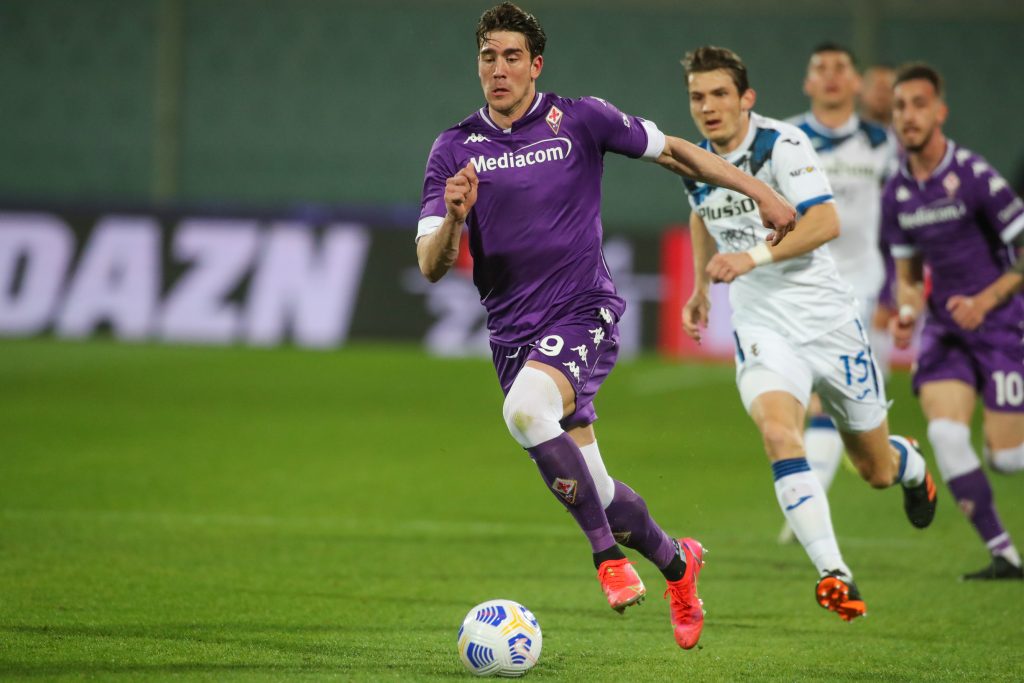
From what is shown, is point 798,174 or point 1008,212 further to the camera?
point 1008,212

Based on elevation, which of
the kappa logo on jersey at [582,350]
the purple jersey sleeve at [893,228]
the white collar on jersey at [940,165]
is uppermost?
the white collar on jersey at [940,165]

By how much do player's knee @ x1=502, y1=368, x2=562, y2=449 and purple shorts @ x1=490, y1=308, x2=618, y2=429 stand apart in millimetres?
108

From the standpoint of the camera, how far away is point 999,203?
7.58 meters

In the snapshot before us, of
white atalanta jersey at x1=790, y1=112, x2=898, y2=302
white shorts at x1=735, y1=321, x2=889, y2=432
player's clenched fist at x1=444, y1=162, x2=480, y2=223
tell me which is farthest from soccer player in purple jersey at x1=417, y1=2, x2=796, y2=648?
white atalanta jersey at x1=790, y1=112, x2=898, y2=302

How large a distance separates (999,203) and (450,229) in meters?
3.51

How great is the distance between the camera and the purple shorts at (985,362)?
760cm

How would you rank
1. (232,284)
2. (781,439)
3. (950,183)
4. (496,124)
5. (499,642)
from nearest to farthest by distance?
(499,642) < (496,124) < (781,439) < (950,183) < (232,284)

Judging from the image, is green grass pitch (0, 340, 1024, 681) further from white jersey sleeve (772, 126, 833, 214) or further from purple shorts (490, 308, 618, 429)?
white jersey sleeve (772, 126, 833, 214)

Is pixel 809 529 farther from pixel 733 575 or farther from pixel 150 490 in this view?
pixel 150 490

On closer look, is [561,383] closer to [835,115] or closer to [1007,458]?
[1007,458]

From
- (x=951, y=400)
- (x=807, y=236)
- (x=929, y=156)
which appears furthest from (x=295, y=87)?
(x=807, y=236)

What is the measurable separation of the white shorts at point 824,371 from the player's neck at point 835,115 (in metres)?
2.59

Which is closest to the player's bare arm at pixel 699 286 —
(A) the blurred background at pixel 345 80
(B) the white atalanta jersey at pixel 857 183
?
(B) the white atalanta jersey at pixel 857 183

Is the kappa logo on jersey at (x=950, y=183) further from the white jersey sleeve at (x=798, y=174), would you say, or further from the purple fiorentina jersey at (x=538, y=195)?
the purple fiorentina jersey at (x=538, y=195)
